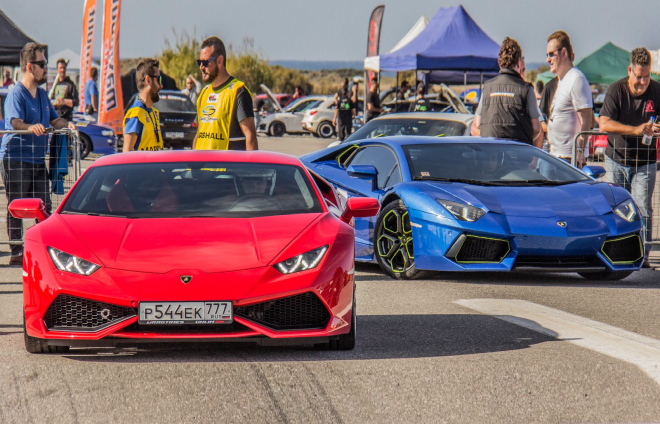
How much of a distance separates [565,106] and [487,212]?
2449 mm

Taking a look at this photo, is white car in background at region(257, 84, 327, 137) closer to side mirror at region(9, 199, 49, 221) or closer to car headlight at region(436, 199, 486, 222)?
car headlight at region(436, 199, 486, 222)

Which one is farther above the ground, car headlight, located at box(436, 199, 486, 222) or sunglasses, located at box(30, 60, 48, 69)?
sunglasses, located at box(30, 60, 48, 69)

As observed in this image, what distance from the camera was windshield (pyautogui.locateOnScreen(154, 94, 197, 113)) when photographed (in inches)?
1011

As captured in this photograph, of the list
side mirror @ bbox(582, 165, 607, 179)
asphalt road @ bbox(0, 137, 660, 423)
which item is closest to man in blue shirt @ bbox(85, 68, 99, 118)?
side mirror @ bbox(582, 165, 607, 179)

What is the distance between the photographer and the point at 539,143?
33.4 feet

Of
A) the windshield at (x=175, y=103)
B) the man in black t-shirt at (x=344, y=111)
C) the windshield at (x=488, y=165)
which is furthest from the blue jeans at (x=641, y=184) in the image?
the man in black t-shirt at (x=344, y=111)

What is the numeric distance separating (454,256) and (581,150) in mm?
2876

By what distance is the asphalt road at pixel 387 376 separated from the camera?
14.3 feet

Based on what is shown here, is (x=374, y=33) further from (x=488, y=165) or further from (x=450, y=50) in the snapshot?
(x=488, y=165)

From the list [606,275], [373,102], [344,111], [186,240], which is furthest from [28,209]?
[344,111]

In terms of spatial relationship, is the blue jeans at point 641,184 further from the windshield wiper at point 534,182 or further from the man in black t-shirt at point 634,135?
the windshield wiper at point 534,182

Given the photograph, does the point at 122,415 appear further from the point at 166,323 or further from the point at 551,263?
the point at 551,263

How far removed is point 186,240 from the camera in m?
5.27

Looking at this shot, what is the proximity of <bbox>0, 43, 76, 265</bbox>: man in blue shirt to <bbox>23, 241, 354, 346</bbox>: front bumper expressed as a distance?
435cm
